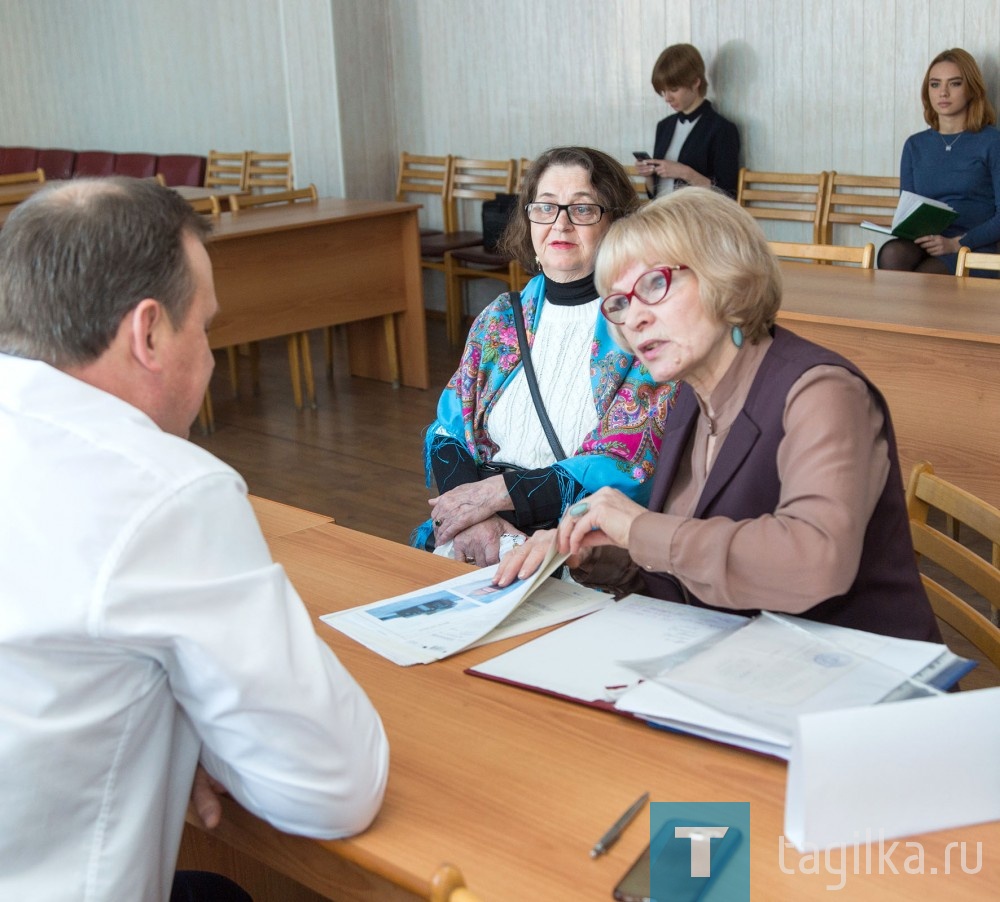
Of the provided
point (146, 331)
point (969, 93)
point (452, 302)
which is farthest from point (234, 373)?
point (146, 331)

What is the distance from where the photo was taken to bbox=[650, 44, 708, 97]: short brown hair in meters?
5.57

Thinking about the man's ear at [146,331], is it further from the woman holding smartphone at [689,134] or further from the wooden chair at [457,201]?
the wooden chair at [457,201]

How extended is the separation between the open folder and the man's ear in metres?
0.57

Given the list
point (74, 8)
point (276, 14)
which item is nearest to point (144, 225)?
point (276, 14)

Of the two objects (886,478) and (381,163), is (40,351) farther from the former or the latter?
(381,163)

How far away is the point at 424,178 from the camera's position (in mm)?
7121

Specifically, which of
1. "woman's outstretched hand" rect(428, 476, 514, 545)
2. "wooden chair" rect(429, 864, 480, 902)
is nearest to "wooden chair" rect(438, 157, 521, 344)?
"woman's outstretched hand" rect(428, 476, 514, 545)

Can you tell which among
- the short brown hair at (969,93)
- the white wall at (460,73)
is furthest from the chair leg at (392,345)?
the short brown hair at (969,93)

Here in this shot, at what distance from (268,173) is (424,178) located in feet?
3.79

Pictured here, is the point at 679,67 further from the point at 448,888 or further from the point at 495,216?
the point at 448,888

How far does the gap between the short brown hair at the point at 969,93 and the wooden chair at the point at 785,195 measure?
2.06 feet

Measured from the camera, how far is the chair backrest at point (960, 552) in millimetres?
1682

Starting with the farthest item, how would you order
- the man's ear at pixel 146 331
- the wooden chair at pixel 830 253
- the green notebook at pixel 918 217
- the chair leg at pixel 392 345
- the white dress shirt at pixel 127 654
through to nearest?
the chair leg at pixel 392 345, the green notebook at pixel 918 217, the wooden chair at pixel 830 253, the man's ear at pixel 146 331, the white dress shirt at pixel 127 654

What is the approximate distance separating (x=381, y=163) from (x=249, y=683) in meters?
6.55
